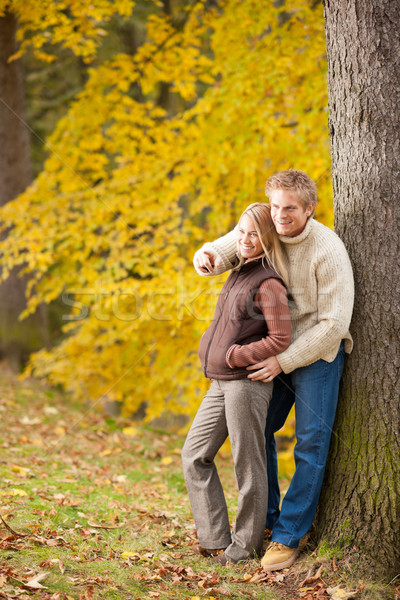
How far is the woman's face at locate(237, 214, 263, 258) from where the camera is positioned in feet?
9.08

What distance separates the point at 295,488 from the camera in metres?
2.77

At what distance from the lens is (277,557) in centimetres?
276

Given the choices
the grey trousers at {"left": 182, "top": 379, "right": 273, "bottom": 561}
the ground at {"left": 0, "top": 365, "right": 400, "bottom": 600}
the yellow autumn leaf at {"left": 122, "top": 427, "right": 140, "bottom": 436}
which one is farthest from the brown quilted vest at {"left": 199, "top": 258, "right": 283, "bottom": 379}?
the yellow autumn leaf at {"left": 122, "top": 427, "right": 140, "bottom": 436}

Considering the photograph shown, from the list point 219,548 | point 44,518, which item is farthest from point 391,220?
point 44,518

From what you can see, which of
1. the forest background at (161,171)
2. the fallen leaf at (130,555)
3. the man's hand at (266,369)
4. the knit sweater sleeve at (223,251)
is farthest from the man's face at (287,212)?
the forest background at (161,171)

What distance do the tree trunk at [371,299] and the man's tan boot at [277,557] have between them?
0.20 m

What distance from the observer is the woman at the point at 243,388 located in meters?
2.68

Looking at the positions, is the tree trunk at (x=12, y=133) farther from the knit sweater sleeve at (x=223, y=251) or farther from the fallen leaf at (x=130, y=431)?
the knit sweater sleeve at (x=223, y=251)

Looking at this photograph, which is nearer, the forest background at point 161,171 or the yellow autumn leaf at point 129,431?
the forest background at point 161,171

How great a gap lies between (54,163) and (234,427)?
4.99 meters

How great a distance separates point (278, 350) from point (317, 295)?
13.9 inches

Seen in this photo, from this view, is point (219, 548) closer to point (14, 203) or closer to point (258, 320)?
point (258, 320)

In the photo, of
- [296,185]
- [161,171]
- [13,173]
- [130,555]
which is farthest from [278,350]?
[13,173]

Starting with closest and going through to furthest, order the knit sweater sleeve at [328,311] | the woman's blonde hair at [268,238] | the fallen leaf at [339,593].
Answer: the fallen leaf at [339,593]
the knit sweater sleeve at [328,311]
the woman's blonde hair at [268,238]
